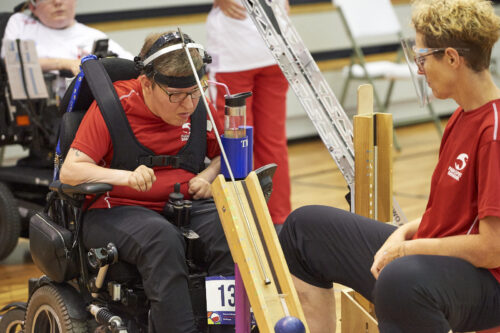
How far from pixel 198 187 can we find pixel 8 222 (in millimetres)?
1568

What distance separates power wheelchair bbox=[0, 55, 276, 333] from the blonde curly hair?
570 millimetres

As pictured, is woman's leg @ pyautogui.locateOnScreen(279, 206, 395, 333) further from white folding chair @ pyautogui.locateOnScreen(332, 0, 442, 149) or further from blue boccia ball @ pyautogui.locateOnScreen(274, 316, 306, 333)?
white folding chair @ pyautogui.locateOnScreen(332, 0, 442, 149)

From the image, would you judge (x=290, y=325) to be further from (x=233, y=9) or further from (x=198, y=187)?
(x=233, y=9)

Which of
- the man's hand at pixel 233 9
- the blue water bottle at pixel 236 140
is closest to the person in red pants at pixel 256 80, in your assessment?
the man's hand at pixel 233 9

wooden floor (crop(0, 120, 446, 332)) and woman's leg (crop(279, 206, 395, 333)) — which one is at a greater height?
woman's leg (crop(279, 206, 395, 333))

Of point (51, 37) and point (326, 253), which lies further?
point (51, 37)

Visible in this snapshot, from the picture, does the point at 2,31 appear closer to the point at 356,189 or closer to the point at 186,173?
the point at 186,173

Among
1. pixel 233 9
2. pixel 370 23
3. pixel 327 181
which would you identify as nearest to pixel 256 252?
pixel 233 9

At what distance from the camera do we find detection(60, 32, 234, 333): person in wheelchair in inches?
80.8

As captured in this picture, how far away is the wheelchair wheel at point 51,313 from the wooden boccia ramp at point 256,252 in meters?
0.66

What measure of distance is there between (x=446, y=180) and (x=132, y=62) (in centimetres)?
109

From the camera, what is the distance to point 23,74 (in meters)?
3.60

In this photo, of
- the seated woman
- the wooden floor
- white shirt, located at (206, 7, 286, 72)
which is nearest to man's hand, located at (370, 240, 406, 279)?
the seated woman

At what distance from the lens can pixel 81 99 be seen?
2361 millimetres
